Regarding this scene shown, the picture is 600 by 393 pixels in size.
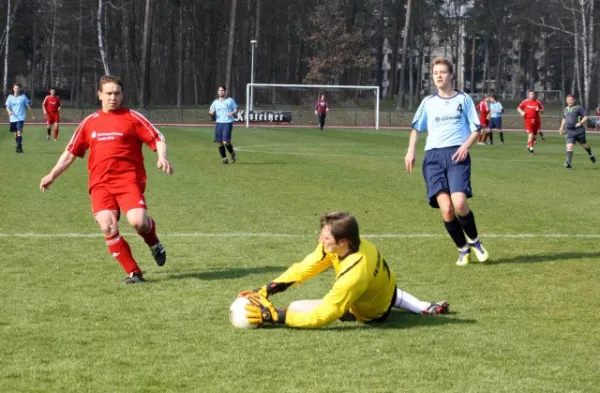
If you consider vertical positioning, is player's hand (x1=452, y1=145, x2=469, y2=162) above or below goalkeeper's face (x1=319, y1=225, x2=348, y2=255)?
above

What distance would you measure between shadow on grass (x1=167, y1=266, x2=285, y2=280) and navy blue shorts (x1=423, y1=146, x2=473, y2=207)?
1.60 metres

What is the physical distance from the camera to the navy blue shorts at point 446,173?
32.3 ft

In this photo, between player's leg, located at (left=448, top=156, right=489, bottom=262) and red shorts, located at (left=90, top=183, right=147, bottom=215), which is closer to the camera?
red shorts, located at (left=90, top=183, right=147, bottom=215)

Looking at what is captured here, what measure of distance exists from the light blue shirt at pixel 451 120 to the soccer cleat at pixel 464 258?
3.18 feet

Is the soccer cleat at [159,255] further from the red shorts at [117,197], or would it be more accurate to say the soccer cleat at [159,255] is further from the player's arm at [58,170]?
the player's arm at [58,170]

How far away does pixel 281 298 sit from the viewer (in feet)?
26.8

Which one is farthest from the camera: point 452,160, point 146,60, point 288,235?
point 146,60

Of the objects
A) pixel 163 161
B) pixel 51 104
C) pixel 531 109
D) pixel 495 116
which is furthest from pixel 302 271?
pixel 495 116

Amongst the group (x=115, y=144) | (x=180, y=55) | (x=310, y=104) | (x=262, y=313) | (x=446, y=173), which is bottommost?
(x=262, y=313)

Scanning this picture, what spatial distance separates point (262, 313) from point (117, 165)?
2.58 metres

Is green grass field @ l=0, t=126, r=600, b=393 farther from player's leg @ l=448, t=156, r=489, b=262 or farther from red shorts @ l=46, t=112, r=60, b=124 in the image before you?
red shorts @ l=46, t=112, r=60, b=124

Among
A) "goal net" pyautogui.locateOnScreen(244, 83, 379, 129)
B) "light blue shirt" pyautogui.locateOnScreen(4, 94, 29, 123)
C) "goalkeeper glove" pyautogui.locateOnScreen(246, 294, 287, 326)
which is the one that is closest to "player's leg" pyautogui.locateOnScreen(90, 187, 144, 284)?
"goalkeeper glove" pyautogui.locateOnScreen(246, 294, 287, 326)

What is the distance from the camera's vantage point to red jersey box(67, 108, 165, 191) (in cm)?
900

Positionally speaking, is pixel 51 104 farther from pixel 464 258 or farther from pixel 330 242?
pixel 330 242
